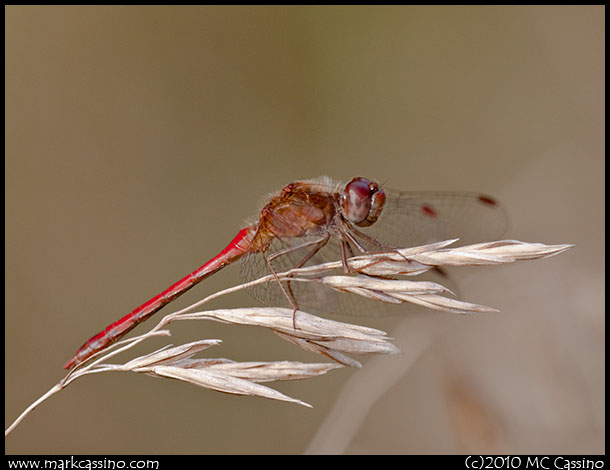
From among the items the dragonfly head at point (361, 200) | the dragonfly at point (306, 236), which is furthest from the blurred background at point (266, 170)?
the dragonfly head at point (361, 200)

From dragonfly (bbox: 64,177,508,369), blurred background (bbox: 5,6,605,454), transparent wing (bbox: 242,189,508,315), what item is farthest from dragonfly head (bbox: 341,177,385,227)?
blurred background (bbox: 5,6,605,454)

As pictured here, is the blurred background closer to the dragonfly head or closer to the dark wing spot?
the dark wing spot

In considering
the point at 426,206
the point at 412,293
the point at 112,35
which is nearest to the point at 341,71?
the point at 112,35

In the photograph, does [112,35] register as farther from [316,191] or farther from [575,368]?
[575,368]

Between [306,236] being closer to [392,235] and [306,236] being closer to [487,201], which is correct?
[392,235]

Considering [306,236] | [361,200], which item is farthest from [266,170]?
[361,200]
